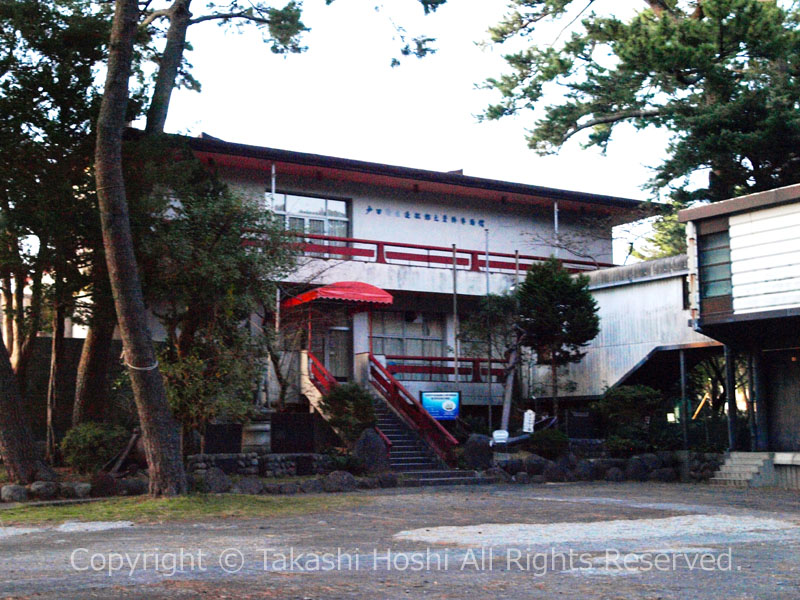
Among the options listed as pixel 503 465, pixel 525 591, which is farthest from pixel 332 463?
pixel 525 591

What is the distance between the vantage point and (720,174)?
2512cm

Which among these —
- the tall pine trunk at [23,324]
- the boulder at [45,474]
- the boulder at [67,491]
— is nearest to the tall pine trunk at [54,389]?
the tall pine trunk at [23,324]

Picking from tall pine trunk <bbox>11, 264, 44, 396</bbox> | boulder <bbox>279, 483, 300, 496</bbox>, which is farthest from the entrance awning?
tall pine trunk <bbox>11, 264, 44, 396</bbox>

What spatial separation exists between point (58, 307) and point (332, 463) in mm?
6364

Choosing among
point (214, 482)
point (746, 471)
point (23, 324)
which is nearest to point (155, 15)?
point (23, 324)

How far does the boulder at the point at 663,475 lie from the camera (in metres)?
21.3

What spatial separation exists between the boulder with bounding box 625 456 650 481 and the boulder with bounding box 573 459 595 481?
2.85 feet

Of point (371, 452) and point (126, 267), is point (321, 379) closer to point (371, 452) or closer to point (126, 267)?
point (371, 452)

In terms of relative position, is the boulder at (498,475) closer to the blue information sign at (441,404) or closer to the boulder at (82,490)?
the blue information sign at (441,404)

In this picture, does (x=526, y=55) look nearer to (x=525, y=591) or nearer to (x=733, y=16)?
(x=733, y=16)

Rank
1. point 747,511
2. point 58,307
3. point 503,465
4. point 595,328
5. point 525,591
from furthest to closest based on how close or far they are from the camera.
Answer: point 595,328 < point 503,465 < point 58,307 < point 747,511 < point 525,591

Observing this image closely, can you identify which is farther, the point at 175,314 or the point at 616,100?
the point at 616,100

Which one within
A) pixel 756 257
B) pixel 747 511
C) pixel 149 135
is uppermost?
pixel 149 135

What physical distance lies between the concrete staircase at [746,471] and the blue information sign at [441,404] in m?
6.23
